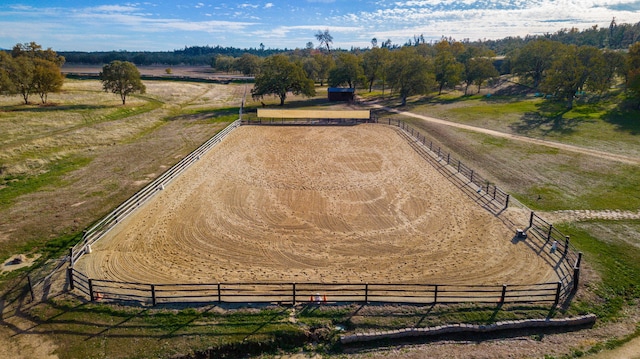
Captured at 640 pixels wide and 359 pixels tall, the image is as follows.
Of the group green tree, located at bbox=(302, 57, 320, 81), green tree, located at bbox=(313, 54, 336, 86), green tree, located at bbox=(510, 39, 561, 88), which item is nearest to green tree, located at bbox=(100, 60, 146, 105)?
green tree, located at bbox=(302, 57, 320, 81)

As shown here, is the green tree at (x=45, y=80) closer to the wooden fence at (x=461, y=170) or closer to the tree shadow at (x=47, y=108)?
the tree shadow at (x=47, y=108)

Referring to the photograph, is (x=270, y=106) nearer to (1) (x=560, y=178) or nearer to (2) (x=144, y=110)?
(2) (x=144, y=110)

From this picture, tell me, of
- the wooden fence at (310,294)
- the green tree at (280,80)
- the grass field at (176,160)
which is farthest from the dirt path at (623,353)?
the green tree at (280,80)

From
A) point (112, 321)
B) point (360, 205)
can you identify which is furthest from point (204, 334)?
point (360, 205)

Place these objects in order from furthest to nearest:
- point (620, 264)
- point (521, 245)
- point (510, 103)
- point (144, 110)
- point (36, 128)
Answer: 1. point (510, 103)
2. point (144, 110)
3. point (36, 128)
4. point (521, 245)
5. point (620, 264)

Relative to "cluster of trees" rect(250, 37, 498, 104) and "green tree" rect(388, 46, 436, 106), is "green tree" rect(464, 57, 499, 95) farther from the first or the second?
"green tree" rect(388, 46, 436, 106)

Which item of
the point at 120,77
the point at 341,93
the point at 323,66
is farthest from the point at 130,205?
the point at 323,66

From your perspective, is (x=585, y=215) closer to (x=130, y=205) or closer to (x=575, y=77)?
(x=130, y=205)
